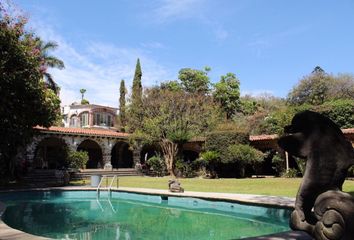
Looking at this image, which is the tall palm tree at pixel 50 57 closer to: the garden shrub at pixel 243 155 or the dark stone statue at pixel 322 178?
the garden shrub at pixel 243 155

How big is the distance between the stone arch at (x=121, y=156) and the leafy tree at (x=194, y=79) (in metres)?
10.5

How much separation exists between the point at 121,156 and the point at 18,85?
22.2 m

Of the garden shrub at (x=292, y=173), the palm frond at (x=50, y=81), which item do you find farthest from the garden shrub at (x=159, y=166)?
the garden shrub at (x=292, y=173)

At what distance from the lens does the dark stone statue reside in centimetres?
471

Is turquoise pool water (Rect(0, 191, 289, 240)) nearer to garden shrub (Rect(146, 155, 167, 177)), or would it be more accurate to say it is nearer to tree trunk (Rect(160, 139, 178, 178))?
tree trunk (Rect(160, 139, 178, 178))

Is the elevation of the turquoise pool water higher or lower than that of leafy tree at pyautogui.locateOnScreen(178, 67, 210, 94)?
lower

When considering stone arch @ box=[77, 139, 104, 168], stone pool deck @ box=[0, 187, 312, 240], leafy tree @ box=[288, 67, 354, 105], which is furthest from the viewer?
leafy tree @ box=[288, 67, 354, 105]

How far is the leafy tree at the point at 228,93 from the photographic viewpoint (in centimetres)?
4181

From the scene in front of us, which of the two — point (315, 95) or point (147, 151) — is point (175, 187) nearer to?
point (147, 151)

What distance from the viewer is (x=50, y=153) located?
33.1 meters

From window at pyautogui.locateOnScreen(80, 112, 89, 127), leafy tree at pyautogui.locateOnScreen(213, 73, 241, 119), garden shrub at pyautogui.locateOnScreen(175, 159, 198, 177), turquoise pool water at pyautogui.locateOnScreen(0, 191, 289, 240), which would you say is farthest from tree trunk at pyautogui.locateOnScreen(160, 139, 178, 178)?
window at pyautogui.locateOnScreen(80, 112, 89, 127)

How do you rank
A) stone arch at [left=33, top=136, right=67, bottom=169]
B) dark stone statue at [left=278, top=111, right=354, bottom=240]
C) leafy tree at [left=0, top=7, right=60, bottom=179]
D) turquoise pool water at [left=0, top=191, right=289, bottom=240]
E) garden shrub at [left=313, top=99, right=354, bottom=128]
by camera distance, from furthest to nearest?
stone arch at [left=33, top=136, right=67, bottom=169]
garden shrub at [left=313, top=99, right=354, bottom=128]
leafy tree at [left=0, top=7, right=60, bottom=179]
turquoise pool water at [left=0, top=191, right=289, bottom=240]
dark stone statue at [left=278, top=111, right=354, bottom=240]

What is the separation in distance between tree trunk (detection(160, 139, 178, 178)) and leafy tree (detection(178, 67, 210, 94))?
15461 millimetres

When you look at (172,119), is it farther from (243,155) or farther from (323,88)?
(323,88)
